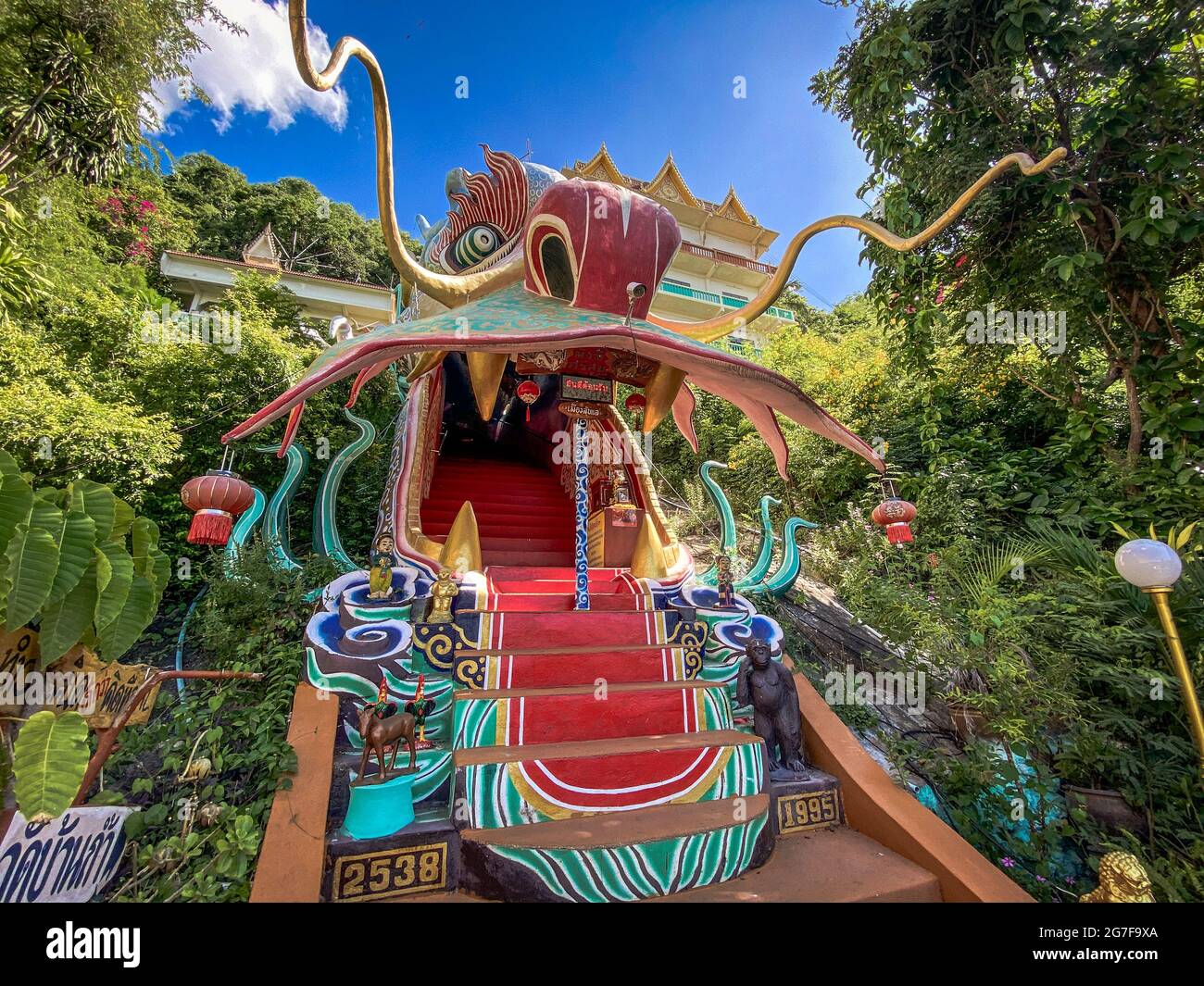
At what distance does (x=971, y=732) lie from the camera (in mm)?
3660

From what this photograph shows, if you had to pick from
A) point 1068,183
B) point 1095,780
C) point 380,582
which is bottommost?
point 1095,780

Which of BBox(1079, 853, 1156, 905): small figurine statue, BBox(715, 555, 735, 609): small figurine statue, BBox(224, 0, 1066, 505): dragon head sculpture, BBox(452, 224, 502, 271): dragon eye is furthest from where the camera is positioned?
BBox(452, 224, 502, 271): dragon eye

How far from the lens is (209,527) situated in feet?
12.5

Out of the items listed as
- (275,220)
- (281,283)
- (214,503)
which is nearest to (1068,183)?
(214,503)

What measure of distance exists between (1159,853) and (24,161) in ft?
40.5

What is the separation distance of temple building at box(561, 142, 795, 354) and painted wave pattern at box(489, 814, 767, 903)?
18303 millimetres

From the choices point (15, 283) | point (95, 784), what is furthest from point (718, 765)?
point (15, 283)

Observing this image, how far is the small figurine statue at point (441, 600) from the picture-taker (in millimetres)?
3521

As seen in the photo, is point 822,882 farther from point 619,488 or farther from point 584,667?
point 619,488

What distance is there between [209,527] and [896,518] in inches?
217

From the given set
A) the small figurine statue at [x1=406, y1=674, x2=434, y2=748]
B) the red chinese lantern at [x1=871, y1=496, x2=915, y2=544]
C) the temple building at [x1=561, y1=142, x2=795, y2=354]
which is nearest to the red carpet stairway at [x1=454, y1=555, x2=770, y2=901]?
the small figurine statue at [x1=406, y1=674, x2=434, y2=748]

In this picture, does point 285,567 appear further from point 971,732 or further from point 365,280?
point 365,280

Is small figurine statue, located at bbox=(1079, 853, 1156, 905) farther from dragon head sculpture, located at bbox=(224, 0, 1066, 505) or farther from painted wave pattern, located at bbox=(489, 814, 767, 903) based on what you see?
dragon head sculpture, located at bbox=(224, 0, 1066, 505)

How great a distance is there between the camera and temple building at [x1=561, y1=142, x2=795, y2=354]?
2006 cm
